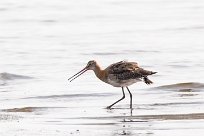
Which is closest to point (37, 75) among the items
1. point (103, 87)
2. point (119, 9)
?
point (103, 87)

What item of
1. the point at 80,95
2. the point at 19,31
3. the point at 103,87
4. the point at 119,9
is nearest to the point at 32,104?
the point at 80,95

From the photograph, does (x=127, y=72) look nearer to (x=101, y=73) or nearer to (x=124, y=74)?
(x=124, y=74)

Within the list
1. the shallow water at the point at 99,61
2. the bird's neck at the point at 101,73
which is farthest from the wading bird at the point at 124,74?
the shallow water at the point at 99,61

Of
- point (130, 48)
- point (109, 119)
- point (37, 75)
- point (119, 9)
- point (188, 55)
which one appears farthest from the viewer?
point (119, 9)

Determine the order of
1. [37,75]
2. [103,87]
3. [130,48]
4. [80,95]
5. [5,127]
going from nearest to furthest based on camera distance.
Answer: [5,127]
[80,95]
[103,87]
[37,75]
[130,48]

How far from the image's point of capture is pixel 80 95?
547 inches

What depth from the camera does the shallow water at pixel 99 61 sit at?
11227mm

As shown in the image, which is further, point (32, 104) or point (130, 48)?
point (130, 48)

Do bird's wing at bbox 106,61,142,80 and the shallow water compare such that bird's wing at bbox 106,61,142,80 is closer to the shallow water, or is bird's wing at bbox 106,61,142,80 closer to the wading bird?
the wading bird

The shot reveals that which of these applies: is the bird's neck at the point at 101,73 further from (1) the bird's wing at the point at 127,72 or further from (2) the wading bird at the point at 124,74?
(1) the bird's wing at the point at 127,72

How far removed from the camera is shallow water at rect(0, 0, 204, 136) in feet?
36.8

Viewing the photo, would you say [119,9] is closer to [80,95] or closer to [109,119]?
[80,95]

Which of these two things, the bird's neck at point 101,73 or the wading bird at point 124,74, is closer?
the wading bird at point 124,74

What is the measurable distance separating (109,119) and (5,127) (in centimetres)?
168
